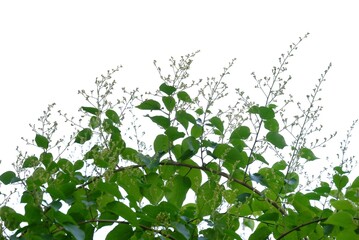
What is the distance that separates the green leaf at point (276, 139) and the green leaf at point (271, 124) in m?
0.03

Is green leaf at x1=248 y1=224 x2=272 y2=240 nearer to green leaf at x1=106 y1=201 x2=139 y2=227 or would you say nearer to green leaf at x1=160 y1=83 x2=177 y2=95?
green leaf at x1=106 y1=201 x2=139 y2=227

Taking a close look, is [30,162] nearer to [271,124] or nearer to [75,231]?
[75,231]

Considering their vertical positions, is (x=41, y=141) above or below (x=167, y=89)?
below

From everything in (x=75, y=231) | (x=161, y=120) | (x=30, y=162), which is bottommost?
(x=75, y=231)

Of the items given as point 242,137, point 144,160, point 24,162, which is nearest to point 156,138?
point 144,160

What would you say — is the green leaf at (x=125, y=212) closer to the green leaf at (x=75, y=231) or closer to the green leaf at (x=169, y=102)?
the green leaf at (x=75, y=231)

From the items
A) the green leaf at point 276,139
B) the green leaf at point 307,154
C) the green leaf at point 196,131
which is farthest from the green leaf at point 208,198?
the green leaf at point 307,154

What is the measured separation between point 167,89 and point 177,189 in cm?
36

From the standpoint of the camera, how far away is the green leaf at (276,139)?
232 cm

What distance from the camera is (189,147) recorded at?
2.23m

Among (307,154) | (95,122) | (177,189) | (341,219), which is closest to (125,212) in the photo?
(177,189)

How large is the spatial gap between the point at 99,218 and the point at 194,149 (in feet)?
1.35

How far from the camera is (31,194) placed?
1.99m

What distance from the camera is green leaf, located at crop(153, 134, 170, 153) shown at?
7.46ft
